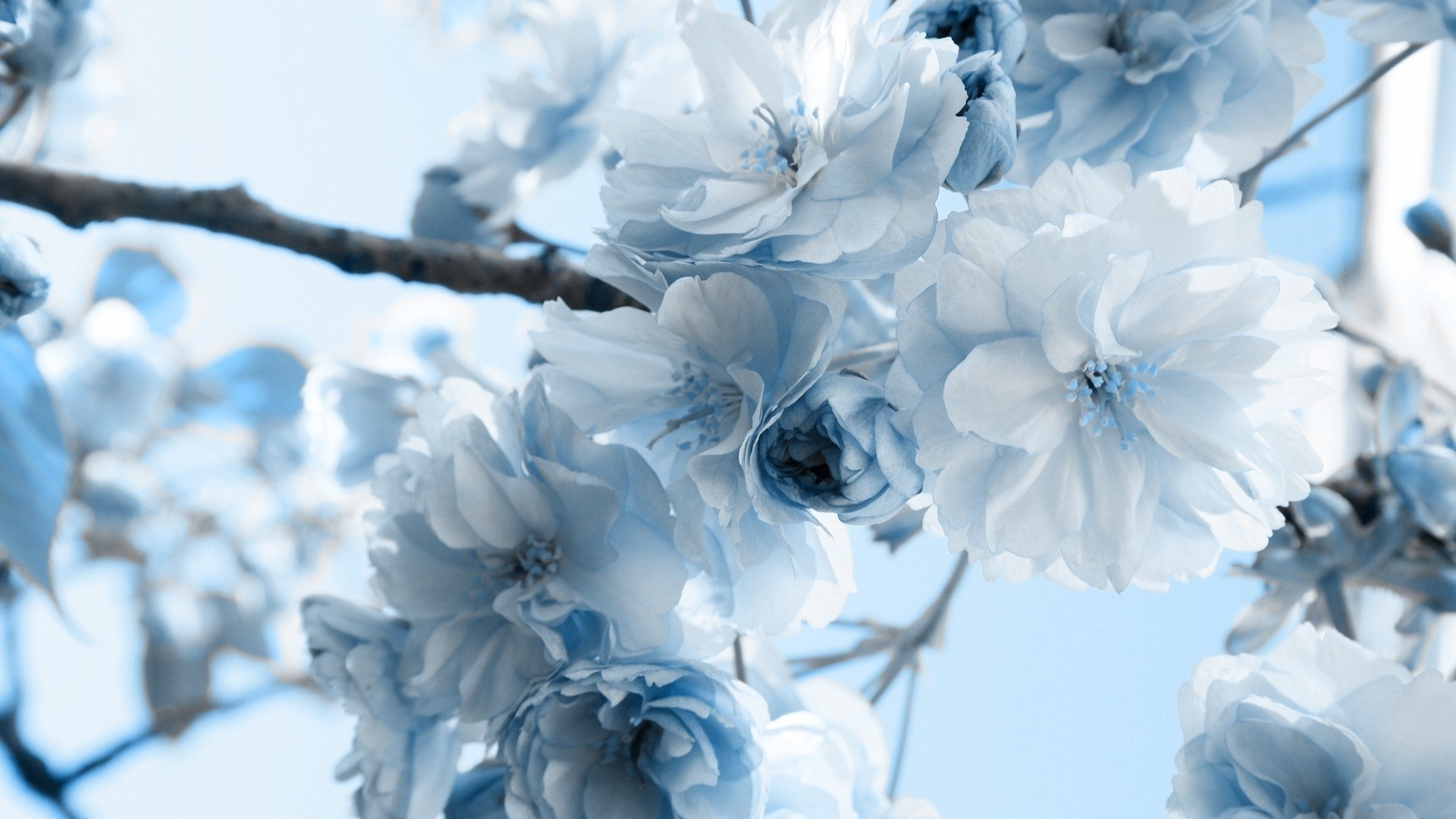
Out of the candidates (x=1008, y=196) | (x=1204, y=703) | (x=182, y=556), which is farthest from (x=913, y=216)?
(x=182, y=556)

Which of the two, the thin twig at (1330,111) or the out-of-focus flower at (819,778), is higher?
the thin twig at (1330,111)

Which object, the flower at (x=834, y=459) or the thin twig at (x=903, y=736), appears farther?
the thin twig at (x=903, y=736)

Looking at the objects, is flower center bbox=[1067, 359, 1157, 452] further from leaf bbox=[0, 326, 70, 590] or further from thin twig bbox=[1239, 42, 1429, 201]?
leaf bbox=[0, 326, 70, 590]

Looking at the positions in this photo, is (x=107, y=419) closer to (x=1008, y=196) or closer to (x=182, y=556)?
(x=182, y=556)

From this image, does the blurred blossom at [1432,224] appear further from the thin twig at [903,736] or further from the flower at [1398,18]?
the thin twig at [903,736]

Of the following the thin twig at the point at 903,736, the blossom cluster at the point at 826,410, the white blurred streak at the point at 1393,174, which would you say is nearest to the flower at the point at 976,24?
the blossom cluster at the point at 826,410
